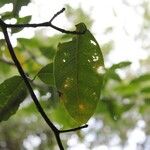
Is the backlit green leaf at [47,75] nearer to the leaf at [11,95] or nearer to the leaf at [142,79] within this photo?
the leaf at [11,95]

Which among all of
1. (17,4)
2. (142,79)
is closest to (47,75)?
(17,4)

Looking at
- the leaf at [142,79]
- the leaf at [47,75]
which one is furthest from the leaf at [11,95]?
the leaf at [142,79]

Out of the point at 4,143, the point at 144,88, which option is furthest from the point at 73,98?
the point at 4,143

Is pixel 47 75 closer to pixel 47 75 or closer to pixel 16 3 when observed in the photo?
pixel 47 75

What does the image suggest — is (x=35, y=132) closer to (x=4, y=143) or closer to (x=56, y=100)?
(x=4, y=143)

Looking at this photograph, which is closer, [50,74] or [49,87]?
[50,74]

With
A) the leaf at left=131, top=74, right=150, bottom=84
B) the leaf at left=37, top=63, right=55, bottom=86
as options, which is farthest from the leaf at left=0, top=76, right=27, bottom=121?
the leaf at left=131, top=74, right=150, bottom=84
